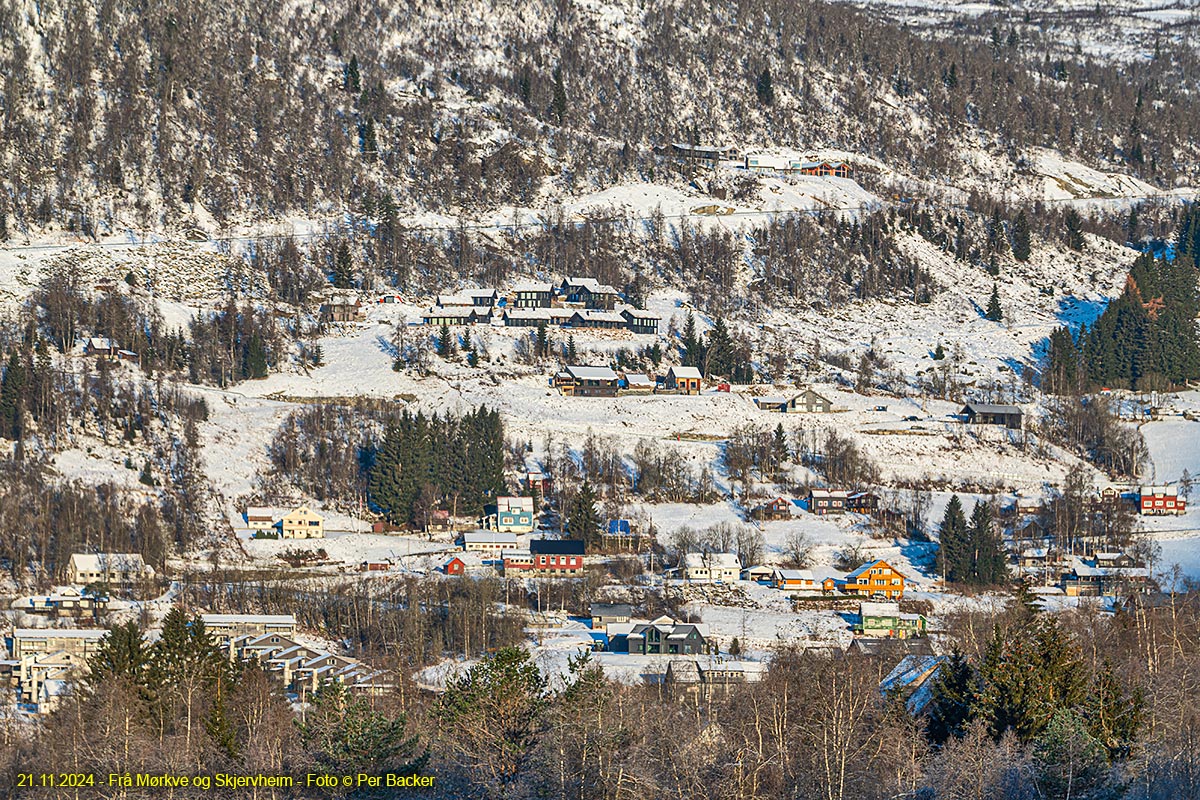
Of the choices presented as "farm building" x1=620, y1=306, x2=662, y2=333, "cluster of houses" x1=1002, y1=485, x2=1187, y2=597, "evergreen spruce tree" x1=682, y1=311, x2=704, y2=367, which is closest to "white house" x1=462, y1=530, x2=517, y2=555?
"cluster of houses" x1=1002, y1=485, x2=1187, y2=597

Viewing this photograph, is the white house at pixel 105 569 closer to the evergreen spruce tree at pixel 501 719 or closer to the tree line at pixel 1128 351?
the evergreen spruce tree at pixel 501 719

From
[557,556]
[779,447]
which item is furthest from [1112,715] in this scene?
[779,447]

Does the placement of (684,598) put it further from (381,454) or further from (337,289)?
(337,289)

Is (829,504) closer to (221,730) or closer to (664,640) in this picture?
(664,640)

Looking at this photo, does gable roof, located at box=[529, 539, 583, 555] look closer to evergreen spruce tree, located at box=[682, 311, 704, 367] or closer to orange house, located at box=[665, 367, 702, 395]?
orange house, located at box=[665, 367, 702, 395]

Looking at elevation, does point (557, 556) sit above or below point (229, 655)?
above

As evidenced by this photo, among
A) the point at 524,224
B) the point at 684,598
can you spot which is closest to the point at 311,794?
the point at 684,598
